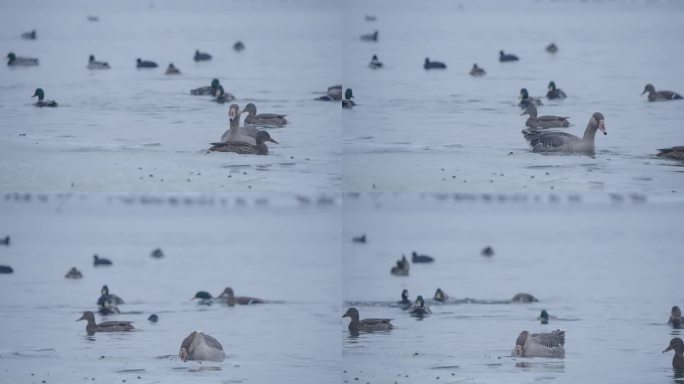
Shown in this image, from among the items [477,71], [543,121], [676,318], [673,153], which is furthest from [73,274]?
[673,153]

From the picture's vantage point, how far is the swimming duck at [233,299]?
1276 cm

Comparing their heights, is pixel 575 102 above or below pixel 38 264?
above

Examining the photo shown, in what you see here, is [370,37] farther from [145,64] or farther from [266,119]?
[145,64]

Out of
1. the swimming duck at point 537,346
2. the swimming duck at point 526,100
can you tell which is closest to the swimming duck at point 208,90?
the swimming duck at point 526,100

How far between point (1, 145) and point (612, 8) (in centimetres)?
1286

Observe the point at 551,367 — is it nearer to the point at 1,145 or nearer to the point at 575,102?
the point at 575,102

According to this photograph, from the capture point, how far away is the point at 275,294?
12844 mm

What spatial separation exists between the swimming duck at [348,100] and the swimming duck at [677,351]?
9.93 ft

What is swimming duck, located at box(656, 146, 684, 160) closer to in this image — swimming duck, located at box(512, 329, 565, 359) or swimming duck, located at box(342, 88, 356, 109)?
swimming duck, located at box(512, 329, 565, 359)

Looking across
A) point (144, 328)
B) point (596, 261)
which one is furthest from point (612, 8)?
point (144, 328)

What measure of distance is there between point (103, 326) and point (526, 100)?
14.0 feet

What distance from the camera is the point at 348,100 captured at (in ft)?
38.4

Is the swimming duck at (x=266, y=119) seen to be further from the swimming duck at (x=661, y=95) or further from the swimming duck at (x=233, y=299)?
the swimming duck at (x=661, y=95)

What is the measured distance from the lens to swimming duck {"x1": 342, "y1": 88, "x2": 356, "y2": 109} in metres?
11.6
